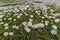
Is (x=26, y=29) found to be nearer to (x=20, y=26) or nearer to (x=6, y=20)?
(x=20, y=26)

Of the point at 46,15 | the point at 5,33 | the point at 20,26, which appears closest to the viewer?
the point at 5,33

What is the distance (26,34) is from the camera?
348 centimetres

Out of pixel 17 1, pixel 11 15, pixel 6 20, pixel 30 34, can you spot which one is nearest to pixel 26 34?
pixel 30 34

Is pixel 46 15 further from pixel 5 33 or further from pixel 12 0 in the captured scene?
pixel 12 0

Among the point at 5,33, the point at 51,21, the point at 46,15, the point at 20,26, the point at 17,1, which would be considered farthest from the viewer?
the point at 17,1

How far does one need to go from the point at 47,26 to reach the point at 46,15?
1.77ft

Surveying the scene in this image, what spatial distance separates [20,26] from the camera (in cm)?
364

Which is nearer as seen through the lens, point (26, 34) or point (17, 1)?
point (26, 34)

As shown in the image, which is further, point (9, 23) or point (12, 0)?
point (12, 0)

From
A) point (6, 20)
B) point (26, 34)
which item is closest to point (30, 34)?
point (26, 34)

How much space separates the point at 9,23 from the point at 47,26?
799mm

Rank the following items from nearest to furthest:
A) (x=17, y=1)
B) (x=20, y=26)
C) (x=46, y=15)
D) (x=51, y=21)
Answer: (x=20, y=26) → (x=51, y=21) → (x=46, y=15) → (x=17, y=1)

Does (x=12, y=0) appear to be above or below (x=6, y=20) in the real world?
below

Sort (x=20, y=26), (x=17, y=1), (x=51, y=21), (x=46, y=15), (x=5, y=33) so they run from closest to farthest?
1. (x=5, y=33)
2. (x=20, y=26)
3. (x=51, y=21)
4. (x=46, y=15)
5. (x=17, y=1)
